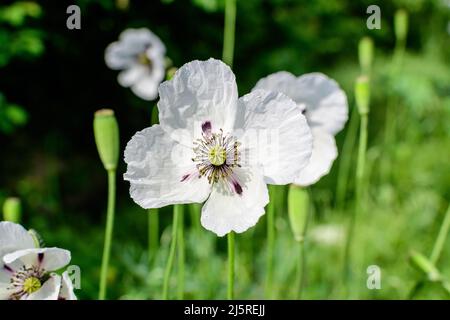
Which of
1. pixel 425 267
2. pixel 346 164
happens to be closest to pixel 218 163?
pixel 425 267

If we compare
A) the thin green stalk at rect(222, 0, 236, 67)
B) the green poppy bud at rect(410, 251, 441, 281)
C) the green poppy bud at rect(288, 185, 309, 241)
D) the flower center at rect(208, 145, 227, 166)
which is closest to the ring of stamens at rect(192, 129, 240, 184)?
the flower center at rect(208, 145, 227, 166)

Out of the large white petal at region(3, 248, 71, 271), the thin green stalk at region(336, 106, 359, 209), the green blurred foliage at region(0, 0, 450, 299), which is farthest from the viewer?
the thin green stalk at region(336, 106, 359, 209)

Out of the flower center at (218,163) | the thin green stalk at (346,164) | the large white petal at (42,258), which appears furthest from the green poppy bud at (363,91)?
the thin green stalk at (346,164)

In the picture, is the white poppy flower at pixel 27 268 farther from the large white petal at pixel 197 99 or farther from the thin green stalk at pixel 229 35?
the thin green stalk at pixel 229 35

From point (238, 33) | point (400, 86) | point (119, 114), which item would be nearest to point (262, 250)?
point (119, 114)

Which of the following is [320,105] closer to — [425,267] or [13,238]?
[425,267]

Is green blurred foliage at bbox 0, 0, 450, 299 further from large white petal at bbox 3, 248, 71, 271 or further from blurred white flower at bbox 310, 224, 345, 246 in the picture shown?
large white petal at bbox 3, 248, 71, 271

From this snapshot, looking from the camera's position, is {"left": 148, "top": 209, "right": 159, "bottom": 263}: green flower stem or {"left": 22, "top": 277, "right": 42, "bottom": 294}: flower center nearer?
{"left": 22, "top": 277, "right": 42, "bottom": 294}: flower center
